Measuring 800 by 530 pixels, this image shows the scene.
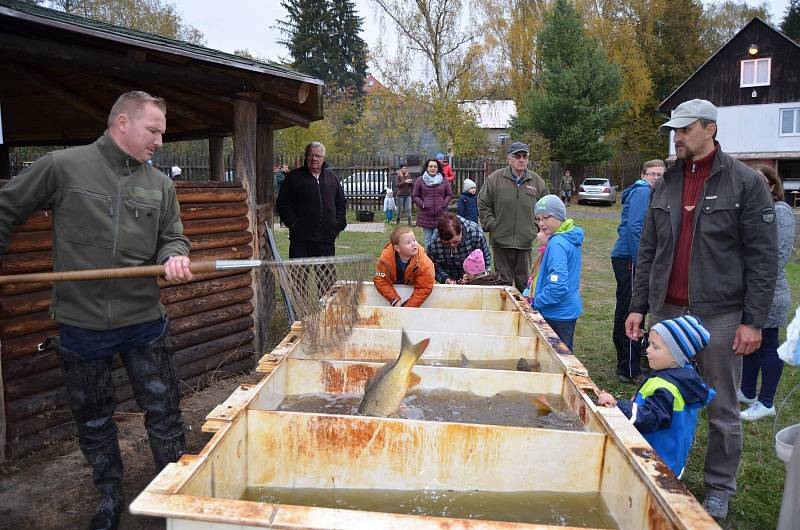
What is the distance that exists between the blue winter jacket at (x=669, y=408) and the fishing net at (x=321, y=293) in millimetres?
1911

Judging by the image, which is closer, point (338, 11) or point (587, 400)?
point (587, 400)

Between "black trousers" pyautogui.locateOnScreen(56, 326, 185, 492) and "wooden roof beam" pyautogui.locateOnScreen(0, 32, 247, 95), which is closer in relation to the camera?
"black trousers" pyautogui.locateOnScreen(56, 326, 185, 492)

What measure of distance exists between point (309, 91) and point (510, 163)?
8.33 feet

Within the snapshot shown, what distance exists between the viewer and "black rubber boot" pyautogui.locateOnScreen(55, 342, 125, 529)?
308 cm

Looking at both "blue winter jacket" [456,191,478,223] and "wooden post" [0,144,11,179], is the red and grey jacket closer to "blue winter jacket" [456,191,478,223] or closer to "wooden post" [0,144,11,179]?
"blue winter jacket" [456,191,478,223]

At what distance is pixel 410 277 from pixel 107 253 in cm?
322

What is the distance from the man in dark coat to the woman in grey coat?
4262 mm

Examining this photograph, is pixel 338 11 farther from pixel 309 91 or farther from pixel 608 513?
pixel 608 513

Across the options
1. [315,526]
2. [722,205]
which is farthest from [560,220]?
[315,526]

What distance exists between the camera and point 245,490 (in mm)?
2857

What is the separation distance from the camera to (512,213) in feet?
22.9

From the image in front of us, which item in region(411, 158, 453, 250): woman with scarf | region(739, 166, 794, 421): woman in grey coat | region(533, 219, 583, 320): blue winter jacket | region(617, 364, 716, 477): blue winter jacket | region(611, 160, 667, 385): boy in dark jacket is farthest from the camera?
region(411, 158, 453, 250): woman with scarf

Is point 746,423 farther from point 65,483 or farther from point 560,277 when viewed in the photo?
point 65,483

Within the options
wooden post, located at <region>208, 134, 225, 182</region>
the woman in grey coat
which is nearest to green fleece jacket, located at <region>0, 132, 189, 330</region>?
the woman in grey coat
